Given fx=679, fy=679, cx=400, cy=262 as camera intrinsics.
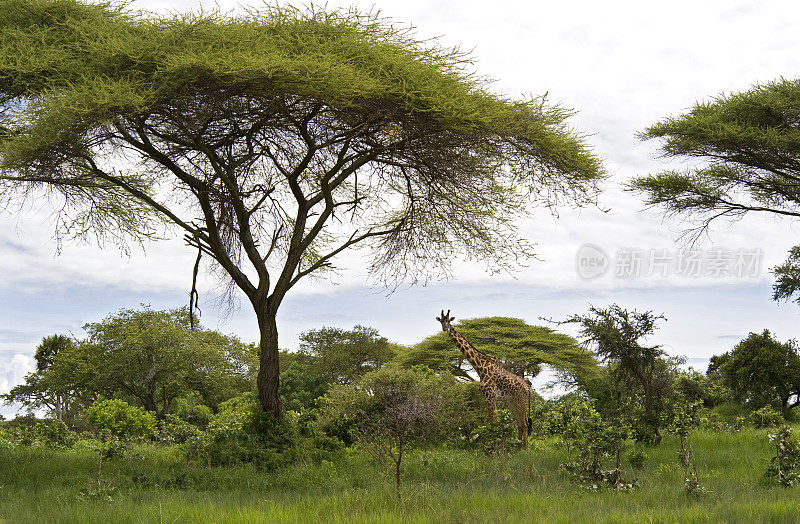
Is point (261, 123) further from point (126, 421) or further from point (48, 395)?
point (48, 395)

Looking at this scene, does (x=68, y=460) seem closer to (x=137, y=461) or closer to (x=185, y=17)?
(x=137, y=461)

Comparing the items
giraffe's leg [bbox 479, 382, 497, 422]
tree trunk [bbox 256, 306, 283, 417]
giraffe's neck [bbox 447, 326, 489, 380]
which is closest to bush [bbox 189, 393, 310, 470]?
tree trunk [bbox 256, 306, 283, 417]

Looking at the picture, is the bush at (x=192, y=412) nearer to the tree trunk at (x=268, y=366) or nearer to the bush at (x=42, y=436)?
the bush at (x=42, y=436)

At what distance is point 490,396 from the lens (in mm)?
14469

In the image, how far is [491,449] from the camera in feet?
39.8

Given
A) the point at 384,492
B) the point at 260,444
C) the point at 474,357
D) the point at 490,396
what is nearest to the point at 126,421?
the point at 260,444

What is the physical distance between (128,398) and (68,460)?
1768 cm

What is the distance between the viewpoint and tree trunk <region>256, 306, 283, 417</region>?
13.4 metres

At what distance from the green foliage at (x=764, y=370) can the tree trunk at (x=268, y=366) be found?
14404mm

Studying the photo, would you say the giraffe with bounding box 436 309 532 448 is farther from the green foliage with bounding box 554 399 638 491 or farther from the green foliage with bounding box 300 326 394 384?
the green foliage with bounding box 300 326 394 384

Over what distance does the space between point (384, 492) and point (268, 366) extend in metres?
5.49

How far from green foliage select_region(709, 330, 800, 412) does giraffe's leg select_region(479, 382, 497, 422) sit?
10.1 metres

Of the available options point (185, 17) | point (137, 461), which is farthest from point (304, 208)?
point (137, 461)

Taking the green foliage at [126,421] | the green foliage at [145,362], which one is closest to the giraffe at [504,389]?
the green foliage at [126,421]
